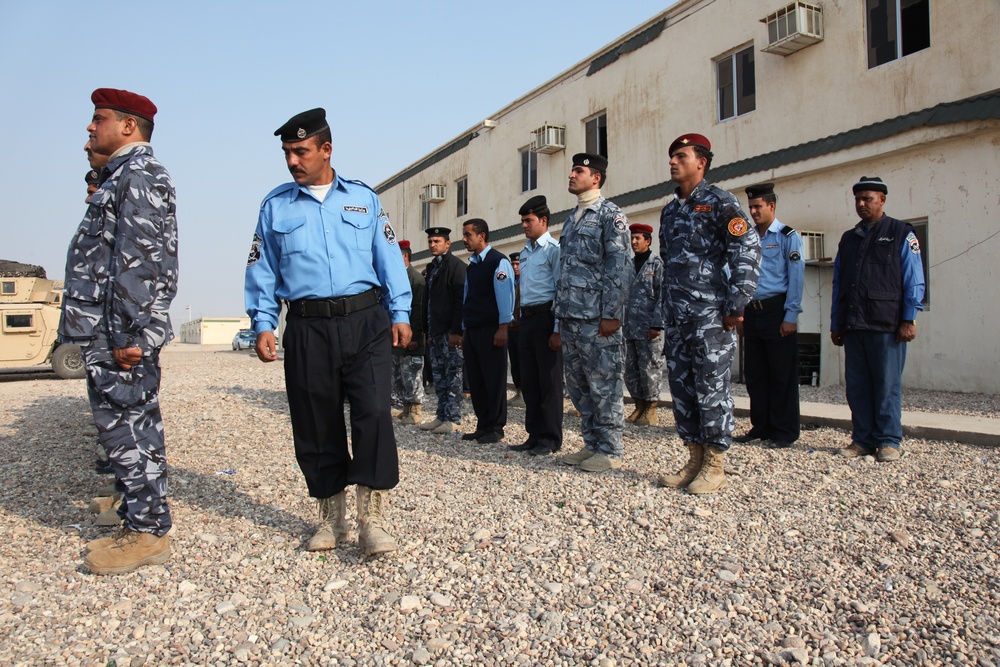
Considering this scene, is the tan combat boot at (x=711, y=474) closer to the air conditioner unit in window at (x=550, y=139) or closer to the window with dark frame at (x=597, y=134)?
the window with dark frame at (x=597, y=134)

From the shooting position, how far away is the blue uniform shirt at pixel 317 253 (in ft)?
10.1

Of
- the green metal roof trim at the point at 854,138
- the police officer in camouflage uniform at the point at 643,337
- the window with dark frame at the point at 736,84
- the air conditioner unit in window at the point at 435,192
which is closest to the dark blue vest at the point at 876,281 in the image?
the police officer in camouflage uniform at the point at 643,337

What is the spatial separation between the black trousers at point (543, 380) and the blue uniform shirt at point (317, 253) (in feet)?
6.95

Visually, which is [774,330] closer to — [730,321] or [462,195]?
[730,321]

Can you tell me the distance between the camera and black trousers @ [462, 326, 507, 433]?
580cm

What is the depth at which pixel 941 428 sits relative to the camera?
525 cm

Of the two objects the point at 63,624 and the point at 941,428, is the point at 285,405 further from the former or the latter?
the point at 941,428

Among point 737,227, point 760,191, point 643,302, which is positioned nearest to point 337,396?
point 737,227

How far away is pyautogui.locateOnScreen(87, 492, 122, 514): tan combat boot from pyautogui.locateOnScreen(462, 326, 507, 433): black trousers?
287 cm

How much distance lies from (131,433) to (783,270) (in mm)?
4479

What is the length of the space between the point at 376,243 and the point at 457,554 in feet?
4.86

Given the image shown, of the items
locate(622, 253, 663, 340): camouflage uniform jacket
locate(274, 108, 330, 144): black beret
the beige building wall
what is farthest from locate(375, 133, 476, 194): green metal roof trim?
locate(274, 108, 330, 144): black beret

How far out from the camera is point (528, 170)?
17.4m

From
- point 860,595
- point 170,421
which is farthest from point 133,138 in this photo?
point 170,421
